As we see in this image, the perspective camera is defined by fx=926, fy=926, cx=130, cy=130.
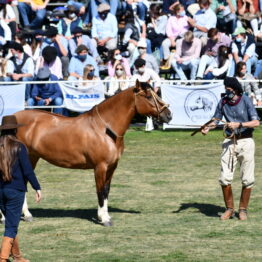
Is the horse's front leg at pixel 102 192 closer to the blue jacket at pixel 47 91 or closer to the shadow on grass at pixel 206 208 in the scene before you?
the shadow on grass at pixel 206 208

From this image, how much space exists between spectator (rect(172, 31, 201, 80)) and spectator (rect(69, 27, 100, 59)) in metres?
2.05

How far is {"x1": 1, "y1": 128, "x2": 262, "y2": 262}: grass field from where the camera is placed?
442 inches

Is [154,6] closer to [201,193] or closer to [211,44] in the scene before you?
[211,44]

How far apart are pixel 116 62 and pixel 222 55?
2.60m

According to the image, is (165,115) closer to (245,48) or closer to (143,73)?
(143,73)

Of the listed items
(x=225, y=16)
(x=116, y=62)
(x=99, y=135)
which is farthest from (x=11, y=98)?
(x=99, y=135)

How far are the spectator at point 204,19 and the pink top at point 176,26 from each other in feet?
0.52

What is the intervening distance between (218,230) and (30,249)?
2587 millimetres

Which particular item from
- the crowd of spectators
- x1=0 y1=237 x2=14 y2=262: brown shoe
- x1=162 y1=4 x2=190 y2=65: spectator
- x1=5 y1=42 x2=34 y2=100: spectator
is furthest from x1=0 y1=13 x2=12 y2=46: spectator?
x1=0 y1=237 x2=14 y2=262: brown shoe

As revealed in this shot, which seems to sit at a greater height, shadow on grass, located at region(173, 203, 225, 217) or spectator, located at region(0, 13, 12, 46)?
spectator, located at region(0, 13, 12, 46)

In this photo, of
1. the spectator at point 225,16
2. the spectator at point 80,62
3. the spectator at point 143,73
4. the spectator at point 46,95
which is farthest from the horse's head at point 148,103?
the spectator at point 225,16

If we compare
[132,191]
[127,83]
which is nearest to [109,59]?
[127,83]

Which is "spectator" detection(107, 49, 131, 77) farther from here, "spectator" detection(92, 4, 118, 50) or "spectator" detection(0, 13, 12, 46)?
"spectator" detection(0, 13, 12, 46)

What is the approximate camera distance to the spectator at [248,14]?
2539 cm
